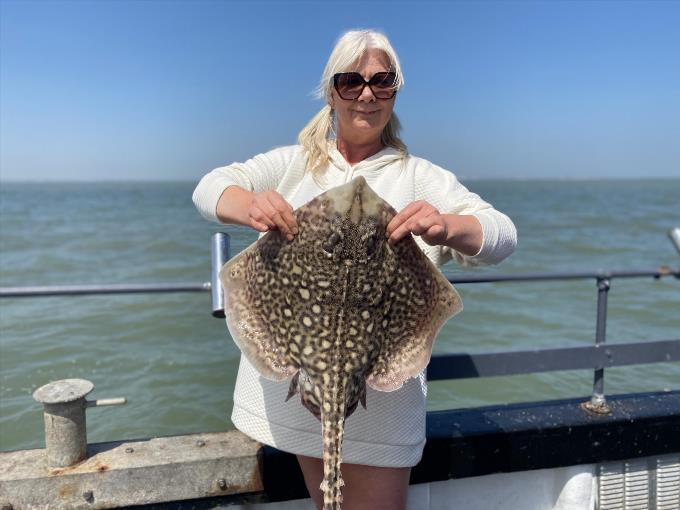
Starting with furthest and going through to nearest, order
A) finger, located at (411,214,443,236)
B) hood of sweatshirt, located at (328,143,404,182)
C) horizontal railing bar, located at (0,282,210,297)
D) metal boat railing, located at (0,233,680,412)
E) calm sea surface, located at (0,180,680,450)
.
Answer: calm sea surface, located at (0,180,680,450) < metal boat railing, located at (0,233,680,412) < horizontal railing bar, located at (0,282,210,297) < hood of sweatshirt, located at (328,143,404,182) < finger, located at (411,214,443,236)

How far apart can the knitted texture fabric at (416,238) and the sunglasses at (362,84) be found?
0.24 m

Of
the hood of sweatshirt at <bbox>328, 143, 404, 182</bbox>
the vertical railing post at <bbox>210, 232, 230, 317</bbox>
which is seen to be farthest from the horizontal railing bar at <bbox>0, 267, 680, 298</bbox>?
the hood of sweatshirt at <bbox>328, 143, 404, 182</bbox>

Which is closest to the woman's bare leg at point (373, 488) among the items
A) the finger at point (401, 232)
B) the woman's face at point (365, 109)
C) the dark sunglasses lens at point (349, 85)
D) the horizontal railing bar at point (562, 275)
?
the finger at point (401, 232)

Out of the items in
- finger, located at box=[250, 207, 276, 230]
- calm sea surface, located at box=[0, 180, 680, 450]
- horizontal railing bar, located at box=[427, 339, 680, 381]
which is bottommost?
calm sea surface, located at box=[0, 180, 680, 450]

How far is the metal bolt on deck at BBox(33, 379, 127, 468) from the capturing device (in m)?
2.39

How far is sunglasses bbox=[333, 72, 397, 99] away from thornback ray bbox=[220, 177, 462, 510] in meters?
0.50

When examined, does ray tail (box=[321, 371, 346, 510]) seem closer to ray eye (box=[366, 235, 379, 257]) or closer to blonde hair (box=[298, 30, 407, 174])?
ray eye (box=[366, 235, 379, 257])

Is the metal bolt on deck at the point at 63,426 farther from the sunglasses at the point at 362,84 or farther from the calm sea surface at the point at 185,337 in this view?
the sunglasses at the point at 362,84

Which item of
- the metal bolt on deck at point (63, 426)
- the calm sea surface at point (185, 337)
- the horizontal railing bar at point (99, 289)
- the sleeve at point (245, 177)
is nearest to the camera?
the sleeve at point (245, 177)

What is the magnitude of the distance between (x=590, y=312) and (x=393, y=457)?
10625mm

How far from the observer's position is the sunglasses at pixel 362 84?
200 cm

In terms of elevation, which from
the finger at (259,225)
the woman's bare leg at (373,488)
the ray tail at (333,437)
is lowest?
the woman's bare leg at (373,488)

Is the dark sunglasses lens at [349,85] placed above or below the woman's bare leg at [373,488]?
above

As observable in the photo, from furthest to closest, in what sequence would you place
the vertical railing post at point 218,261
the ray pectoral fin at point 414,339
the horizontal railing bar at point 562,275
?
the horizontal railing bar at point 562,275, the vertical railing post at point 218,261, the ray pectoral fin at point 414,339
